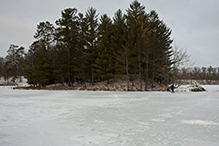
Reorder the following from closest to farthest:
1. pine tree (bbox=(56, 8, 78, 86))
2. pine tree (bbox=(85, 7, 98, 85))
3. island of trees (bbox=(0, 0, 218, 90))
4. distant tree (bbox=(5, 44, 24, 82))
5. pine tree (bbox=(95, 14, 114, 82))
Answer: island of trees (bbox=(0, 0, 218, 90))
pine tree (bbox=(95, 14, 114, 82))
pine tree (bbox=(85, 7, 98, 85))
pine tree (bbox=(56, 8, 78, 86))
distant tree (bbox=(5, 44, 24, 82))

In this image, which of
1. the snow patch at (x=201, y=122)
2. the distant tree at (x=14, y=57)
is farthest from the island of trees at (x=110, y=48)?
the distant tree at (x=14, y=57)

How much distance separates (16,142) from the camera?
136 inches

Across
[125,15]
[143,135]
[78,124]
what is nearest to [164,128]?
[143,135]

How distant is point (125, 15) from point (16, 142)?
2658 cm

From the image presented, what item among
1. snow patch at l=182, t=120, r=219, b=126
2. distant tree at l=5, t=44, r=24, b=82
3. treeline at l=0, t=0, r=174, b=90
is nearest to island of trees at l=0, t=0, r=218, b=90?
treeline at l=0, t=0, r=174, b=90

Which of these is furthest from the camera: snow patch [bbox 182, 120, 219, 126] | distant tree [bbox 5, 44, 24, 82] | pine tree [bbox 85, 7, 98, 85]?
distant tree [bbox 5, 44, 24, 82]

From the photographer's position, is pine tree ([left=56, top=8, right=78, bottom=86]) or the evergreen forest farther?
pine tree ([left=56, top=8, right=78, bottom=86])

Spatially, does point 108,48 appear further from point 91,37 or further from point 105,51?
point 91,37

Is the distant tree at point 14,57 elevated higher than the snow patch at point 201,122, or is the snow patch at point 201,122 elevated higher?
the distant tree at point 14,57

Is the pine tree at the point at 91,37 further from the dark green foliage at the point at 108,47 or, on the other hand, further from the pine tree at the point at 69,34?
the pine tree at the point at 69,34

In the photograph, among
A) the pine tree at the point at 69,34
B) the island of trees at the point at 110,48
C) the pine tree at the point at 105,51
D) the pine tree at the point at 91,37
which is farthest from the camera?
the pine tree at the point at 69,34

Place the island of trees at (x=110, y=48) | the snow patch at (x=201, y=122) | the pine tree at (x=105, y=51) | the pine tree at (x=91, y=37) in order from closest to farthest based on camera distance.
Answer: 1. the snow patch at (x=201, y=122)
2. the island of trees at (x=110, y=48)
3. the pine tree at (x=105, y=51)
4. the pine tree at (x=91, y=37)

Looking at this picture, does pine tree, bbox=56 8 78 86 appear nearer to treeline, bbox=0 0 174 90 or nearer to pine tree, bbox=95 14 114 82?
treeline, bbox=0 0 174 90

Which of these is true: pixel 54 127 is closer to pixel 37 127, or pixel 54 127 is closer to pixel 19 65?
pixel 37 127
